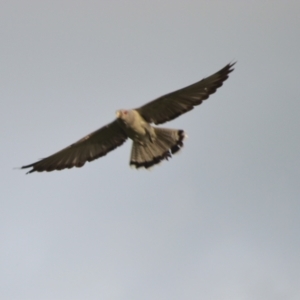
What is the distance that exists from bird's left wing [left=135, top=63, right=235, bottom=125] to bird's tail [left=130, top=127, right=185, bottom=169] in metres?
0.40

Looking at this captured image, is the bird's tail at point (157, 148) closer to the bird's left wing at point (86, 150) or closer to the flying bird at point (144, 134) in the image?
the flying bird at point (144, 134)

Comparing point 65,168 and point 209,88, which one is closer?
point 209,88

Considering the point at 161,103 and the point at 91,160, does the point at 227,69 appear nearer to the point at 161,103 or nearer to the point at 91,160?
the point at 161,103

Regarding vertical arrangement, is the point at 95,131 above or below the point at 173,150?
above

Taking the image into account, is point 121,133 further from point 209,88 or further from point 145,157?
point 209,88

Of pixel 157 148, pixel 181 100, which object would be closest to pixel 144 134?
pixel 157 148

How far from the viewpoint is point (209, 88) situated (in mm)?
21328

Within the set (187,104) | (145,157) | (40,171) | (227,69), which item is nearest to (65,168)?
(40,171)

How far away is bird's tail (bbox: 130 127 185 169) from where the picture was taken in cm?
2214

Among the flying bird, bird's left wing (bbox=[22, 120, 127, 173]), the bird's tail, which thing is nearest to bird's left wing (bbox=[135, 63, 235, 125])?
the flying bird

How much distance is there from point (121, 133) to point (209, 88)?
2.73 m

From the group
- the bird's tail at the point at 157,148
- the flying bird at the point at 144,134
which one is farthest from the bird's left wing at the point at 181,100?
the bird's tail at the point at 157,148

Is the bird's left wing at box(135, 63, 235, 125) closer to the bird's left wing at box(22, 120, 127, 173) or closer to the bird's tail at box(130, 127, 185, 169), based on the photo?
the bird's tail at box(130, 127, 185, 169)

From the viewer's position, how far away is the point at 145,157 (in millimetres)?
22562
